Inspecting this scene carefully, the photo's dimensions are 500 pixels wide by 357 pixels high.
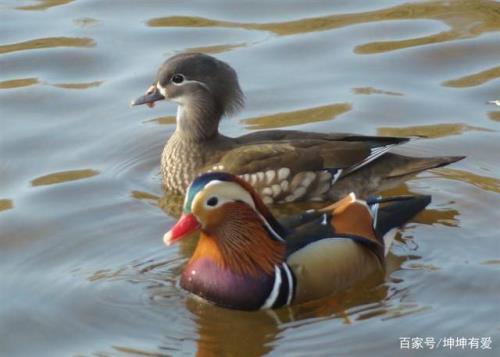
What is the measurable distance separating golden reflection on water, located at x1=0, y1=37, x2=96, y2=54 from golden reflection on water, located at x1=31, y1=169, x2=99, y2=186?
8.34 ft

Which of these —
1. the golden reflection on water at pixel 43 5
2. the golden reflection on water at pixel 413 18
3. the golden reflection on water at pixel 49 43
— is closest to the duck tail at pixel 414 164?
the golden reflection on water at pixel 413 18

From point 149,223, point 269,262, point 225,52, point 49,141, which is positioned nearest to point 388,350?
point 269,262

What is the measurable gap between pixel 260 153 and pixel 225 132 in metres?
1.19

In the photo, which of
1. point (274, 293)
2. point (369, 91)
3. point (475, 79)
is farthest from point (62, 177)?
point (475, 79)

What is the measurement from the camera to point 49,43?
39.2 feet

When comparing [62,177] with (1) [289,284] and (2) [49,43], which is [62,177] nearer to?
(1) [289,284]

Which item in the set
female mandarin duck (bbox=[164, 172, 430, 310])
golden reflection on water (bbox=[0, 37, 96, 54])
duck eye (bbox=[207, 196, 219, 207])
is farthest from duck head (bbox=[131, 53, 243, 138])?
golden reflection on water (bbox=[0, 37, 96, 54])

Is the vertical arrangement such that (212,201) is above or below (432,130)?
above

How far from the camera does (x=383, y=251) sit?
7965 mm

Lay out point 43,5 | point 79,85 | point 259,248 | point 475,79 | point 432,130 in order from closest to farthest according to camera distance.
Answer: point 259,248, point 432,130, point 475,79, point 79,85, point 43,5

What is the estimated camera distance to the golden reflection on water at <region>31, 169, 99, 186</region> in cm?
936

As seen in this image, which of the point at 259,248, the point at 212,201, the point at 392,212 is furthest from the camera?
the point at 392,212

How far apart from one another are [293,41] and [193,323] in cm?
480

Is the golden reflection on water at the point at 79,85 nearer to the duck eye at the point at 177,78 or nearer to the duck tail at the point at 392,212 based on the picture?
the duck eye at the point at 177,78
